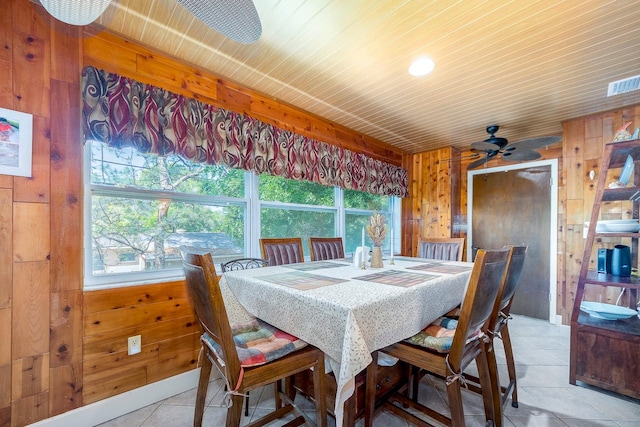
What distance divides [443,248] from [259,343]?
7.07 feet

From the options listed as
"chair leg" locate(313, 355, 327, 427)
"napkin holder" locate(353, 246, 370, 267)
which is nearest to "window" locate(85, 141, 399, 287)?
"napkin holder" locate(353, 246, 370, 267)

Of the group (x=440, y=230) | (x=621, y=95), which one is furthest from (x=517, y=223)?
(x=621, y=95)

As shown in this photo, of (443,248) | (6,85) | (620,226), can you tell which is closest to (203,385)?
(6,85)

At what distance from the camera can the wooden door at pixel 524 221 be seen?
3498mm

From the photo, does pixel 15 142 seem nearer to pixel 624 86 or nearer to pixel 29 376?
pixel 29 376

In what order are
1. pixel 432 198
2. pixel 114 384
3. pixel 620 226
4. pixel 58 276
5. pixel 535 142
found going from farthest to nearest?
pixel 432 198, pixel 535 142, pixel 620 226, pixel 114 384, pixel 58 276

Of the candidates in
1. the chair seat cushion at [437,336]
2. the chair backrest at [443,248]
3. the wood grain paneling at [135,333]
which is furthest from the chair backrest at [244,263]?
the chair backrest at [443,248]

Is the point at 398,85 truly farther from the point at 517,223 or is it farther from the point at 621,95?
the point at 517,223

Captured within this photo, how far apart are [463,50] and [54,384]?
3.26 metres

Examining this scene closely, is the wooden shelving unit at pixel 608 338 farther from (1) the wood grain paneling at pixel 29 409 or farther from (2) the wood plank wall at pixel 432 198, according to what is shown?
(1) the wood grain paneling at pixel 29 409

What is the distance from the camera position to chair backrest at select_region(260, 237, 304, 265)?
2283 millimetres

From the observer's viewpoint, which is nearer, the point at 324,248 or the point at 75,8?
the point at 75,8

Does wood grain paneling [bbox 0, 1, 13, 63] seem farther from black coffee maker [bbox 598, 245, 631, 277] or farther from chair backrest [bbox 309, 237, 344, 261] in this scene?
black coffee maker [bbox 598, 245, 631, 277]

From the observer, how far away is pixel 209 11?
4.13ft
